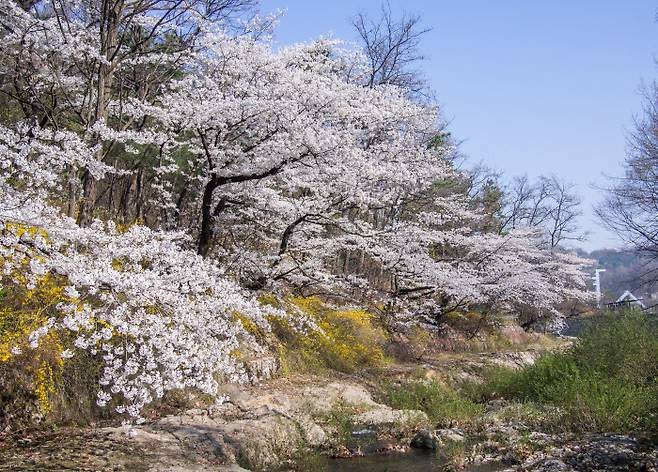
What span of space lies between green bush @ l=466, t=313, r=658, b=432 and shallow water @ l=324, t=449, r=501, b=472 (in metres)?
1.99

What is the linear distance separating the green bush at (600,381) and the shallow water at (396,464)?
199 cm

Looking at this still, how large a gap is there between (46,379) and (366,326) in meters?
9.83

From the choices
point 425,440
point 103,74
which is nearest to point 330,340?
point 425,440

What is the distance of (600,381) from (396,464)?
3930mm

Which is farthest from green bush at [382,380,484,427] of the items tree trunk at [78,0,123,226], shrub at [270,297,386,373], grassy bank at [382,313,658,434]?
tree trunk at [78,0,123,226]

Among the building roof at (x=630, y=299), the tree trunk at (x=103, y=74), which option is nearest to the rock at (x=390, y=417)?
the tree trunk at (x=103, y=74)

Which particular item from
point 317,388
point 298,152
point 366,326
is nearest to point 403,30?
point 366,326

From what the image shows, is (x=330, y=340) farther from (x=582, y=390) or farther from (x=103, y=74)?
(x=103, y=74)

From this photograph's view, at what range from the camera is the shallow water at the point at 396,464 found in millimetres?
8141

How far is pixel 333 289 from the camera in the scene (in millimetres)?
15250

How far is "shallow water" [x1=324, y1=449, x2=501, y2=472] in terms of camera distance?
320 inches

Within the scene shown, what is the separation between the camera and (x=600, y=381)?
973 centimetres

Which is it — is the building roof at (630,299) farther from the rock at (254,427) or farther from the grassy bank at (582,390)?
the rock at (254,427)

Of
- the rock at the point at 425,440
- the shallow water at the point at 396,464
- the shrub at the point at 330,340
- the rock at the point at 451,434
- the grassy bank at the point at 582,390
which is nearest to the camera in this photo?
the shallow water at the point at 396,464
